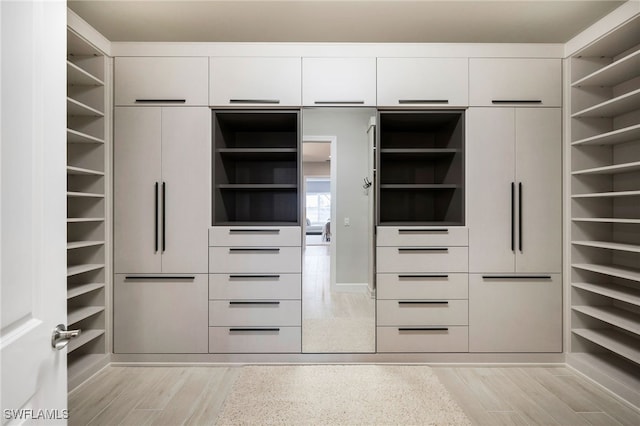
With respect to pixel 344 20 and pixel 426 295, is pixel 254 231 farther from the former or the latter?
pixel 344 20

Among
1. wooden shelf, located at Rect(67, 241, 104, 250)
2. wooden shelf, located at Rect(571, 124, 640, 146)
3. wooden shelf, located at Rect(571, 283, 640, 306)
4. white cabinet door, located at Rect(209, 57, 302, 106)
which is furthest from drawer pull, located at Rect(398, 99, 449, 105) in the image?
wooden shelf, located at Rect(67, 241, 104, 250)

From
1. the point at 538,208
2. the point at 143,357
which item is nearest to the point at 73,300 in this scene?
the point at 143,357

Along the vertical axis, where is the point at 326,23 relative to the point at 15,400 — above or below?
above

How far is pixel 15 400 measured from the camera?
702 millimetres

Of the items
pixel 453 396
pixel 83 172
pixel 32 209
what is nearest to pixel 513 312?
pixel 453 396

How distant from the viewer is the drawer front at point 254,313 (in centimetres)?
261

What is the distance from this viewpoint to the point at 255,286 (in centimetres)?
262

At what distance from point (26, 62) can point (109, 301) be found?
2.34 m

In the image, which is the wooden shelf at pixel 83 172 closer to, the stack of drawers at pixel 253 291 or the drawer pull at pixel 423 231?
the stack of drawers at pixel 253 291

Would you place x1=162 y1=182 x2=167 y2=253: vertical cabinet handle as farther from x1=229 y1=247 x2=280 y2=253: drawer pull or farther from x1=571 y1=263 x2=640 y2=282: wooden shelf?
x1=571 y1=263 x2=640 y2=282: wooden shelf

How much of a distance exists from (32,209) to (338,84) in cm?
226

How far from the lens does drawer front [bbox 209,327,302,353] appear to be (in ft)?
8.56

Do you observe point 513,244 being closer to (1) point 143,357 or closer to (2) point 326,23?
(2) point 326,23

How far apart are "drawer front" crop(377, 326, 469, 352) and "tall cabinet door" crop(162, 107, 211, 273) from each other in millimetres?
1567
